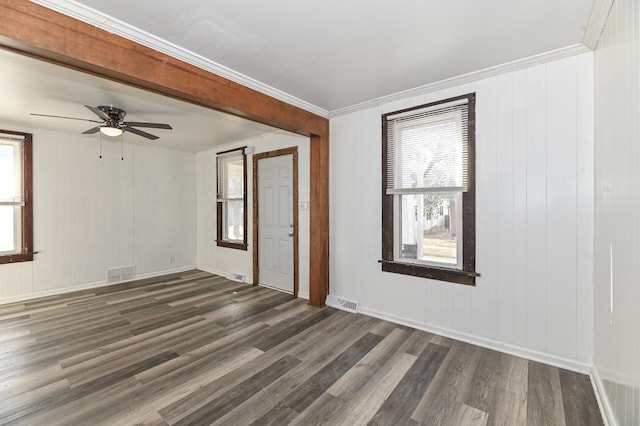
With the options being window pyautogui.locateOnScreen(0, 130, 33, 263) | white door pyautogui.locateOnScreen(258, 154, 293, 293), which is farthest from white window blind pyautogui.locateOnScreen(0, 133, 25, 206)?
white door pyautogui.locateOnScreen(258, 154, 293, 293)

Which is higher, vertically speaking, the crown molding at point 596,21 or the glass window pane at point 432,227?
the crown molding at point 596,21

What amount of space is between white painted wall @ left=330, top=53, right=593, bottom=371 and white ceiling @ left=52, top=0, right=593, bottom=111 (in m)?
0.35

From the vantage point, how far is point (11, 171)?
14.0 feet

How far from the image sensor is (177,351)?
2730 mm

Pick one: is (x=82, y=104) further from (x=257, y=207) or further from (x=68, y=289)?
(x=68, y=289)

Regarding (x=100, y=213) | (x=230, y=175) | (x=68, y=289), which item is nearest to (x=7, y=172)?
(x=100, y=213)

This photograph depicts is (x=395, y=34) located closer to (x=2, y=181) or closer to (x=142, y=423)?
(x=142, y=423)

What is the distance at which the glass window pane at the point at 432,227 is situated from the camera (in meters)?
3.03

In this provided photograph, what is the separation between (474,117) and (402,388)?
2530 millimetres

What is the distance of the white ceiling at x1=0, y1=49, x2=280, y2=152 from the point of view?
8.60 feet

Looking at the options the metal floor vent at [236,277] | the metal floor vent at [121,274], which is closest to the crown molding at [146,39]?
the metal floor vent at [236,277]

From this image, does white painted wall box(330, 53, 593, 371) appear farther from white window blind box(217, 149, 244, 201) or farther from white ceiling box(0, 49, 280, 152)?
white window blind box(217, 149, 244, 201)

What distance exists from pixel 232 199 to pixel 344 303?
300 centimetres

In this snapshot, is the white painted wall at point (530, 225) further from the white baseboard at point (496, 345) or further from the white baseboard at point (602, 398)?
the white baseboard at point (602, 398)
